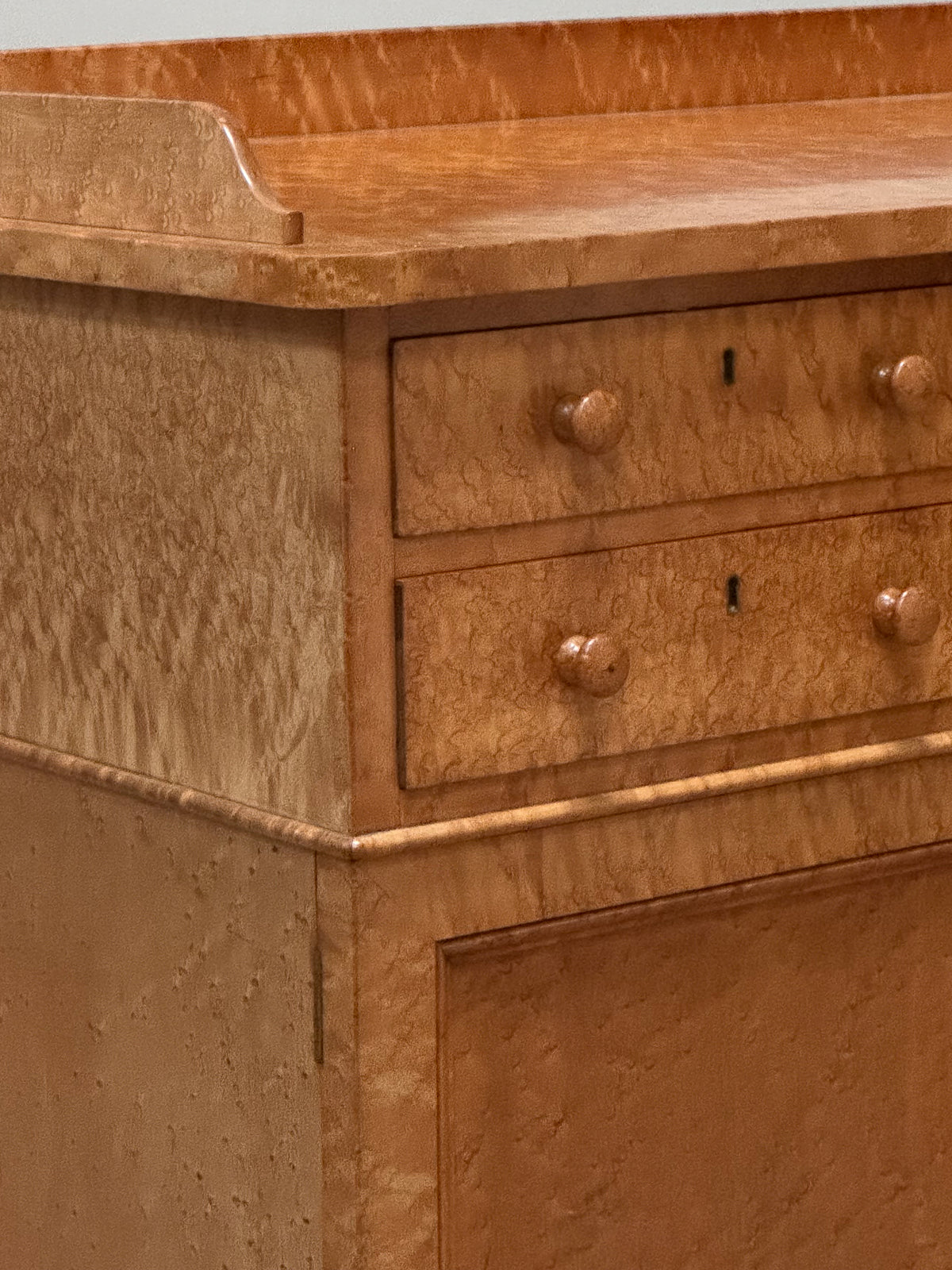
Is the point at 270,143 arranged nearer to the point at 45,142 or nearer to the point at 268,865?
the point at 45,142

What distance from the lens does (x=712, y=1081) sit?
1.65 m

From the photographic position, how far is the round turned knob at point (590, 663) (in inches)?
59.1

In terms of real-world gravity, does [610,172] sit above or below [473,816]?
above

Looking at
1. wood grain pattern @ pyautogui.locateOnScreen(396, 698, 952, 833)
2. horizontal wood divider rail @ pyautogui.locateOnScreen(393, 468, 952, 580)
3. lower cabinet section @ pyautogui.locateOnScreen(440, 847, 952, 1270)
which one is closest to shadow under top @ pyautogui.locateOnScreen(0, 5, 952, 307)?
horizontal wood divider rail @ pyautogui.locateOnScreen(393, 468, 952, 580)

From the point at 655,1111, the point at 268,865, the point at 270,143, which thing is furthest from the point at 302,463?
the point at 270,143

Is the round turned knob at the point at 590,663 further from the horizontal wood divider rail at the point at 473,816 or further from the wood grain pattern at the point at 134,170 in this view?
the wood grain pattern at the point at 134,170

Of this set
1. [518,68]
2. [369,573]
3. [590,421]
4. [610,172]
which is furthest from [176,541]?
[518,68]

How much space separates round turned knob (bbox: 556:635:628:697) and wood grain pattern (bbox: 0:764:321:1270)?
184 millimetres

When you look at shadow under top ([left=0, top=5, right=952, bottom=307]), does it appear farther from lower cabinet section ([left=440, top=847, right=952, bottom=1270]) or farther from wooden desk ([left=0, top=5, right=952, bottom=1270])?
lower cabinet section ([left=440, top=847, right=952, bottom=1270])

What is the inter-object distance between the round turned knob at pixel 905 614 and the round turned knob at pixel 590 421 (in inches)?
9.1

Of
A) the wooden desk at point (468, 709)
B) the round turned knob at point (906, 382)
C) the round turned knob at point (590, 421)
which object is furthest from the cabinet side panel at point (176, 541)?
→ the round turned knob at point (906, 382)

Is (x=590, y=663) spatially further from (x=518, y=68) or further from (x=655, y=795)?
(x=518, y=68)

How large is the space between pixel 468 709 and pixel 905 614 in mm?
297

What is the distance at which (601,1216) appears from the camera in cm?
162
